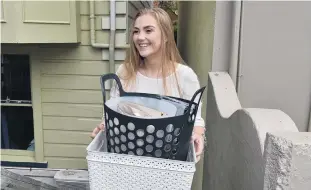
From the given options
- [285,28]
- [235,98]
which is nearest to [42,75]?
[235,98]

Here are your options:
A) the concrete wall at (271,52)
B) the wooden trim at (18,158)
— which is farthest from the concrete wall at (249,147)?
the wooden trim at (18,158)

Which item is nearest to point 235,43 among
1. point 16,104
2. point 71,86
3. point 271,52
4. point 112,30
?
point 271,52

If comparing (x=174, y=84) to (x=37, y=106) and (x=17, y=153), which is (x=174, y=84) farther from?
(x=17, y=153)

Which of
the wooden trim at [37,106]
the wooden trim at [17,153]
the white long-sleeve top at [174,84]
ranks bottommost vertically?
the wooden trim at [17,153]

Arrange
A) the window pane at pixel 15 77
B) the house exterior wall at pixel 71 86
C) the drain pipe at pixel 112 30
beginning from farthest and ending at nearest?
the window pane at pixel 15 77, the house exterior wall at pixel 71 86, the drain pipe at pixel 112 30

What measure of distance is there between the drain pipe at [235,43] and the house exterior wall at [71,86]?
Answer: 1670 mm

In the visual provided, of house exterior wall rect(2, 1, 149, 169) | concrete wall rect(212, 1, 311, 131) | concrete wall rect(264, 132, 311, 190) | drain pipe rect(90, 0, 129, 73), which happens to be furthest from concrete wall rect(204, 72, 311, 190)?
house exterior wall rect(2, 1, 149, 169)

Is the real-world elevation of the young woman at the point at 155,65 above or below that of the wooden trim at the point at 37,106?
above

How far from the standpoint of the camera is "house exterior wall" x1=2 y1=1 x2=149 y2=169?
3662 mm

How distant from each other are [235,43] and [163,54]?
79cm

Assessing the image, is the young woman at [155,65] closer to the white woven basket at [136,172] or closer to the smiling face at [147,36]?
the smiling face at [147,36]

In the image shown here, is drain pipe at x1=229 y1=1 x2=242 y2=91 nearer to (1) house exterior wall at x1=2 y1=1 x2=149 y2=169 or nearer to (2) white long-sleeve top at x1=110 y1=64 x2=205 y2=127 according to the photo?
(2) white long-sleeve top at x1=110 y1=64 x2=205 y2=127

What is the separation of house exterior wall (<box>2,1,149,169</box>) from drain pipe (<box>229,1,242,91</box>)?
1.67 meters

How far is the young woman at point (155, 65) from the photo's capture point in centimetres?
174
